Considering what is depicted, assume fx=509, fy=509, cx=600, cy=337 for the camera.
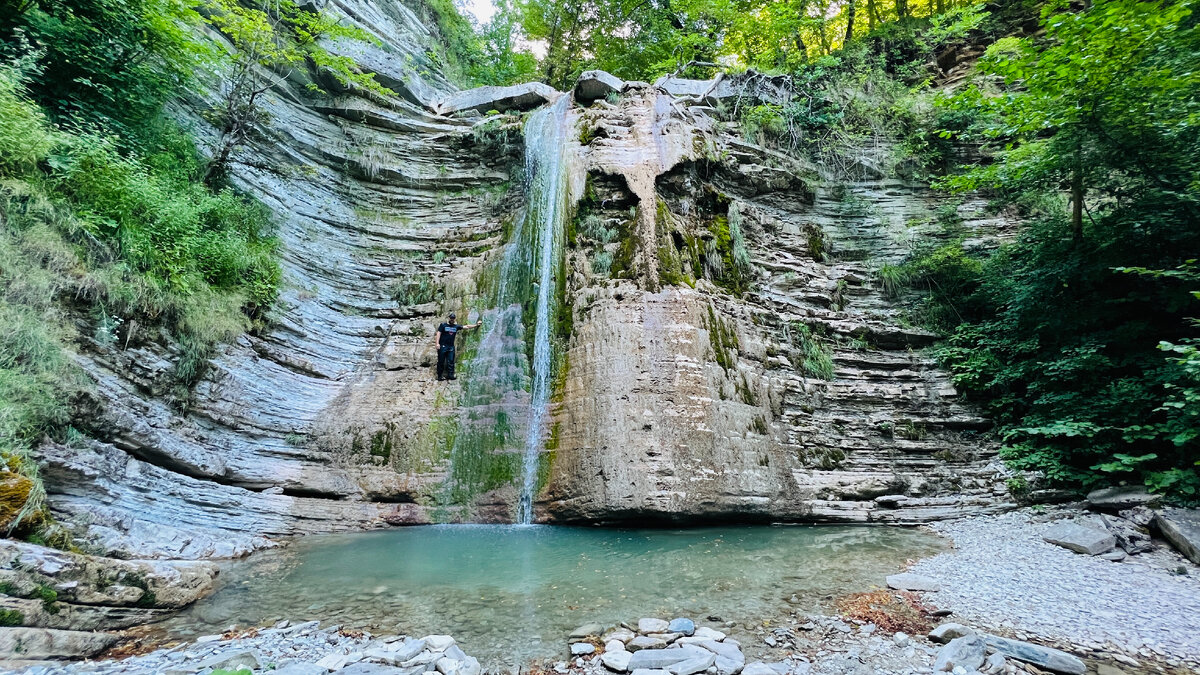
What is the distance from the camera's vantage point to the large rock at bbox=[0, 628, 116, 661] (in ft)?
11.2

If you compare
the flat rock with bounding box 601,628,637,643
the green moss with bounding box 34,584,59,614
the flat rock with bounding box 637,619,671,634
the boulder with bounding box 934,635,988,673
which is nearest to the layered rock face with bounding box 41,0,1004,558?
the green moss with bounding box 34,584,59,614

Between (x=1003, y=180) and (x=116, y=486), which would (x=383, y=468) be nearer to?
(x=116, y=486)

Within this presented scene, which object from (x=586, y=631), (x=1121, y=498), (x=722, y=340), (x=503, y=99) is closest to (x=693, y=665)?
(x=586, y=631)

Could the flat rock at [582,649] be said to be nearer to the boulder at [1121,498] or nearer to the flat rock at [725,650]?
the flat rock at [725,650]

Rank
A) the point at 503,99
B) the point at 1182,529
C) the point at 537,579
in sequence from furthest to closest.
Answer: the point at 503,99 → the point at 1182,529 → the point at 537,579

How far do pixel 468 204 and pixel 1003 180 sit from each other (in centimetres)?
1230

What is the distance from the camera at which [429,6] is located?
2077 centimetres

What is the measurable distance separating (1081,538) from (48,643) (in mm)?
10314

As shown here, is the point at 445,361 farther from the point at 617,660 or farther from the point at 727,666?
the point at 727,666

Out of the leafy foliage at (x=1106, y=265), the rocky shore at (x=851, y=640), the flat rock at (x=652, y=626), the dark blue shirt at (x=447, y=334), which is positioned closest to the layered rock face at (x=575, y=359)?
the dark blue shirt at (x=447, y=334)

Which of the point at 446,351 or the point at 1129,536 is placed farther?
the point at 446,351

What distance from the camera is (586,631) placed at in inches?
168

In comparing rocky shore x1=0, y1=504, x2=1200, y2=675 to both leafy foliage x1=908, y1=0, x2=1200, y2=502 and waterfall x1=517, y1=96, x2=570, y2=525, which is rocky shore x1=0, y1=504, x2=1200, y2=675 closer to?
leafy foliage x1=908, y1=0, x2=1200, y2=502

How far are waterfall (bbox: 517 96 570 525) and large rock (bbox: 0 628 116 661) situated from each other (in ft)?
18.1
